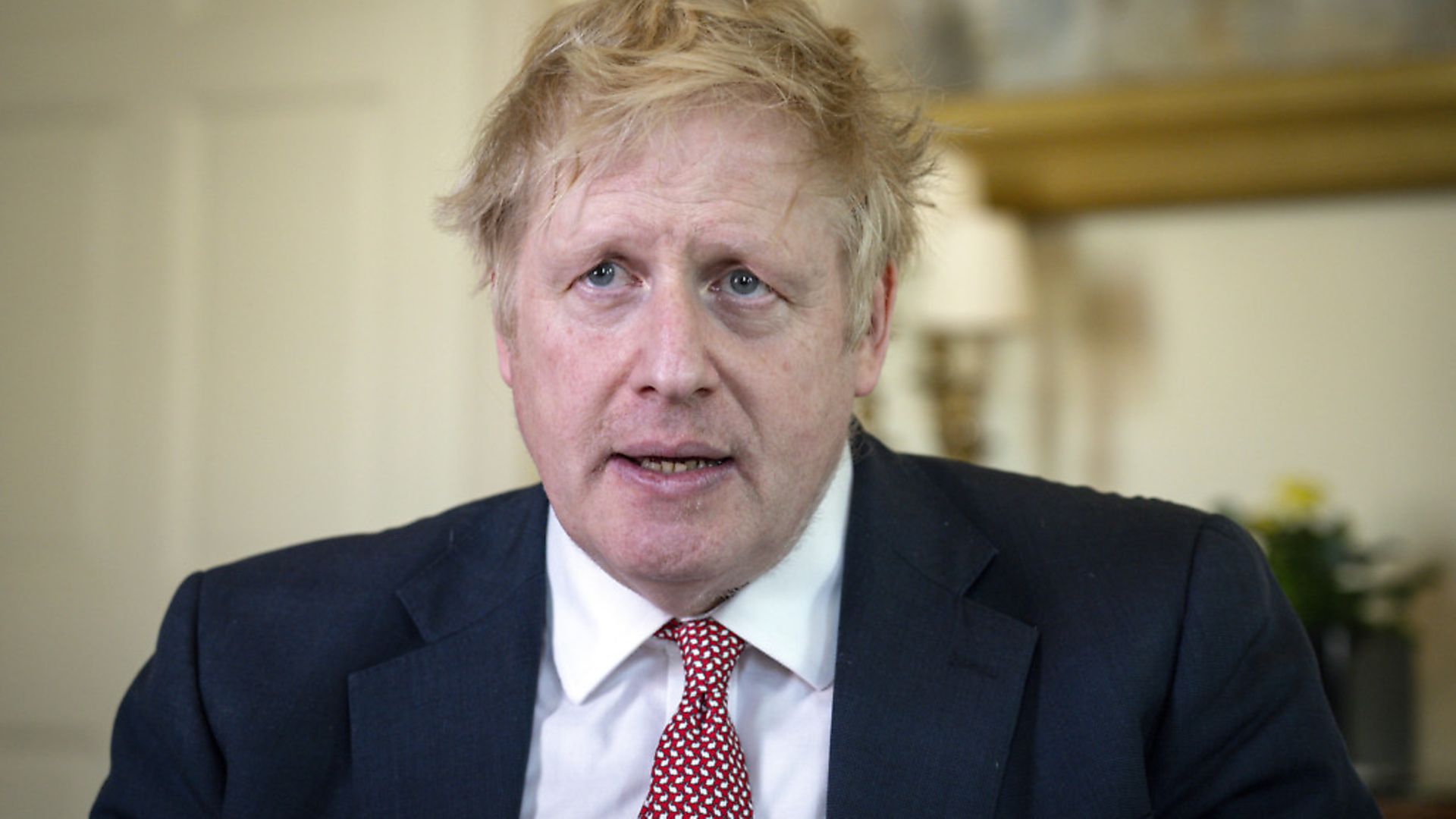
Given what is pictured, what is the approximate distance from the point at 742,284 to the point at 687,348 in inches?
3.7

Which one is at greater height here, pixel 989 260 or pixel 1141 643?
pixel 989 260

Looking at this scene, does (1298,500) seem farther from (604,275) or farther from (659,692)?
(604,275)

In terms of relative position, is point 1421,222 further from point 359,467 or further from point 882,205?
point 359,467

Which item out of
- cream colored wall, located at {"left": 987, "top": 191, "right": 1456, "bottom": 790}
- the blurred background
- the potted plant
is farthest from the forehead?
cream colored wall, located at {"left": 987, "top": 191, "right": 1456, "bottom": 790}

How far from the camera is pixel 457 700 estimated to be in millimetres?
1211

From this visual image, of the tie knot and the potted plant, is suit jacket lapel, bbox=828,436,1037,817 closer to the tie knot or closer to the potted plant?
the tie knot

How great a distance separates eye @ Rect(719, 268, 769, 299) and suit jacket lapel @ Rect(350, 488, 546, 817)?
351 mm

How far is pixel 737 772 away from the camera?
112 cm

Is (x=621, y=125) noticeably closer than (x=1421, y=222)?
Yes

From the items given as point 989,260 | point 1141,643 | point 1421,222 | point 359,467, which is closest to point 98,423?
point 359,467

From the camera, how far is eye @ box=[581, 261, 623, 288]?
1108 mm

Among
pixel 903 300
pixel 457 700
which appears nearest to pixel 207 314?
pixel 903 300

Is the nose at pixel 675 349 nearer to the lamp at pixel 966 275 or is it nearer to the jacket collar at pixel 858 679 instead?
the jacket collar at pixel 858 679

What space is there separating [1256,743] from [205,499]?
2.16 meters
